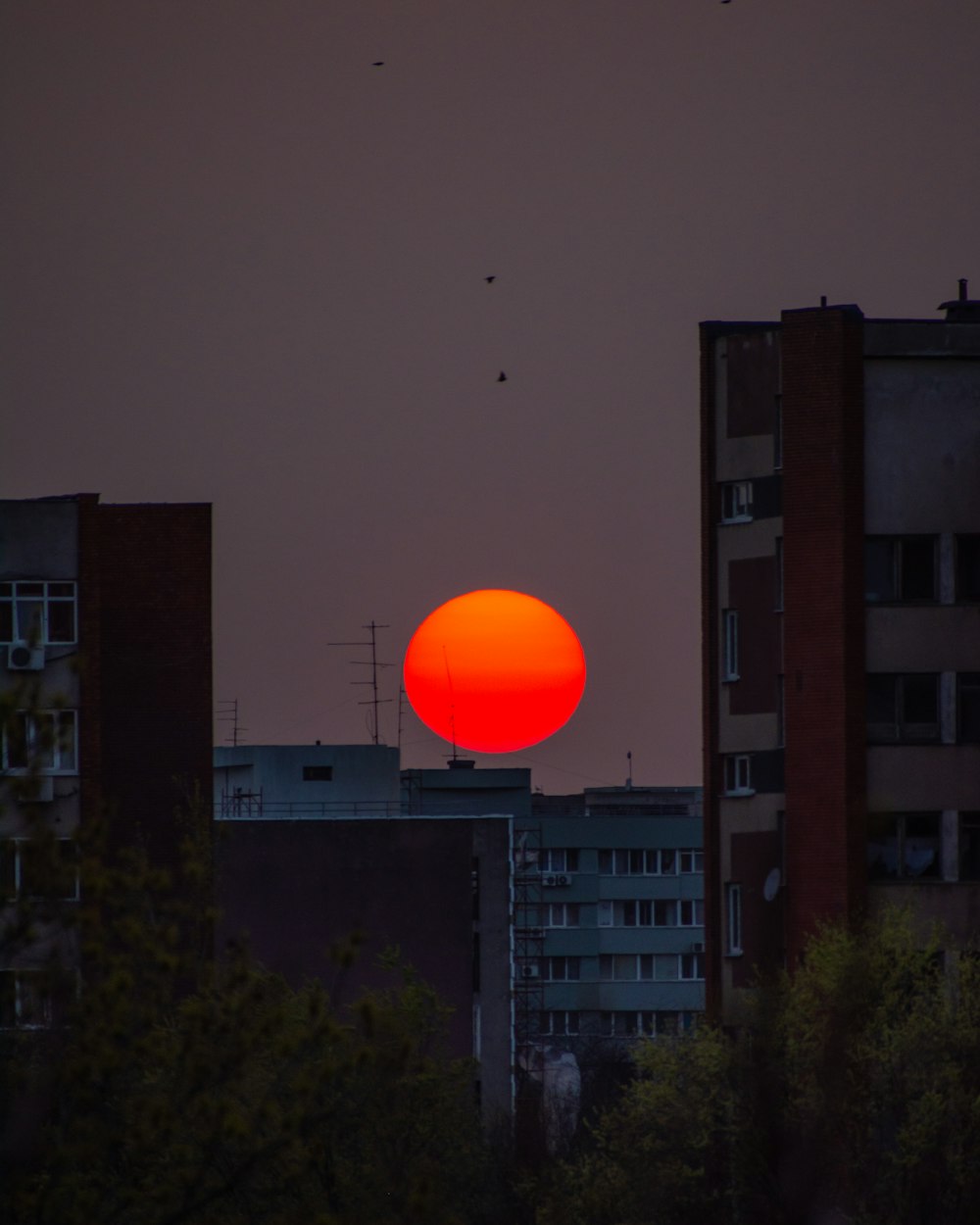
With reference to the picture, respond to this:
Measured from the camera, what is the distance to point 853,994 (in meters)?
34.3

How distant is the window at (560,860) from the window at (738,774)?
3297 inches

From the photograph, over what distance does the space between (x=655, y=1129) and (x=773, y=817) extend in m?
7.92

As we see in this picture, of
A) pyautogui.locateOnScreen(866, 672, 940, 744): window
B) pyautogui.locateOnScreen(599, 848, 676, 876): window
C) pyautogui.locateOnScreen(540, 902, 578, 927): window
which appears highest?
pyautogui.locateOnScreen(866, 672, 940, 744): window

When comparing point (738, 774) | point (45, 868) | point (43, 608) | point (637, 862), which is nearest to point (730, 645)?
point (738, 774)

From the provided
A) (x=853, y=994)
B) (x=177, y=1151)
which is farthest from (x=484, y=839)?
(x=177, y=1151)

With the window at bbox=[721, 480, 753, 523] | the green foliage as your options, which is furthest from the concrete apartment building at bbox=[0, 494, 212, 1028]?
the green foliage

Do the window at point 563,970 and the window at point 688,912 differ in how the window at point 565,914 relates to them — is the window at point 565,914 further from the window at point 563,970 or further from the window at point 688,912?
the window at point 688,912

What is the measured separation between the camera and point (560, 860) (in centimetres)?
12544

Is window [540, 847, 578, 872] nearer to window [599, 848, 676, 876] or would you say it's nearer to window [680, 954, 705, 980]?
window [599, 848, 676, 876]

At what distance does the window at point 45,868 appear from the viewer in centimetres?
1415

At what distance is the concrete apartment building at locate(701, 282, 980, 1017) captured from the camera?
39375 millimetres

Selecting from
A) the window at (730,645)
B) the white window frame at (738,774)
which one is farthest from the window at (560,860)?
the window at (730,645)

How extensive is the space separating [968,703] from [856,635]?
242cm

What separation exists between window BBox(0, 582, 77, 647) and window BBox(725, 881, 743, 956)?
1619cm
